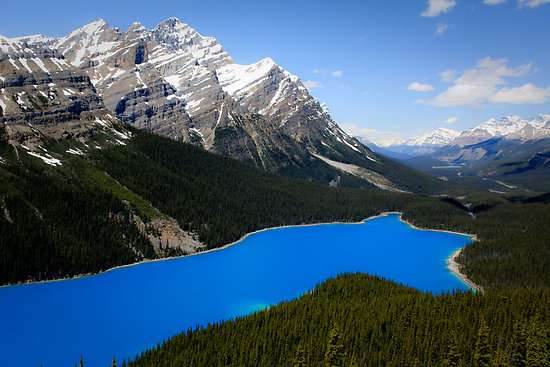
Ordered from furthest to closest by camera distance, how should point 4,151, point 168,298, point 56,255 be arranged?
point 4,151 < point 56,255 < point 168,298

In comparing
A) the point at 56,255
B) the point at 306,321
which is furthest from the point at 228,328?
the point at 56,255

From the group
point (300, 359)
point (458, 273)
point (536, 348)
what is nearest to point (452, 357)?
point (536, 348)

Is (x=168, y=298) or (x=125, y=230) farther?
(x=125, y=230)

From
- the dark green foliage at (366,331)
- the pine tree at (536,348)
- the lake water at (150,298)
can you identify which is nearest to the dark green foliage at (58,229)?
the lake water at (150,298)

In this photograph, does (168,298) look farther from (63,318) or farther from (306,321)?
(306,321)

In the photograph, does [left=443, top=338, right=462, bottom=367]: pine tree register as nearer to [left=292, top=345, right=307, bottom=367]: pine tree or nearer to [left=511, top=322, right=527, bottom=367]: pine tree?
[left=511, top=322, right=527, bottom=367]: pine tree

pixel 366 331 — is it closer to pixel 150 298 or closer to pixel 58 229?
pixel 150 298

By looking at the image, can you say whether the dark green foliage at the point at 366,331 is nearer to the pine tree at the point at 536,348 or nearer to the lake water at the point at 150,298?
the pine tree at the point at 536,348
